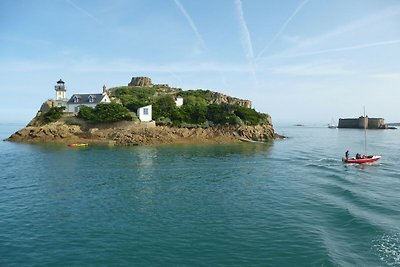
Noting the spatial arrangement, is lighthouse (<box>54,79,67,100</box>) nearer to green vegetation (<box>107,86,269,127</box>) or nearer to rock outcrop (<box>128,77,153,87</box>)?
green vegetation (<box>107,86,269,127</box>)

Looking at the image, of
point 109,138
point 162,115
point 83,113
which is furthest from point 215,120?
point 83,113

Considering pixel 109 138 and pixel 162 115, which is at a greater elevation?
pixel 162 115

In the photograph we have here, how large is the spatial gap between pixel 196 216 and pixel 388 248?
12003 millimetres

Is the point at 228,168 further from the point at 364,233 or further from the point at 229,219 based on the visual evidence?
the point at 364,233

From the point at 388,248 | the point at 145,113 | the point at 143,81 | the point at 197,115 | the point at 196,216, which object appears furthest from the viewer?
the point at 143,81

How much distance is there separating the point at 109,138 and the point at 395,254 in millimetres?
66039

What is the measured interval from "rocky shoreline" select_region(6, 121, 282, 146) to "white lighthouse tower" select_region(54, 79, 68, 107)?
1307 centimetres

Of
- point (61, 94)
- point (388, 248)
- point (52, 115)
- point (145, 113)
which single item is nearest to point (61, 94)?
point (61, 94)

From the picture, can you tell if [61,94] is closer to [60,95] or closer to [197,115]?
[60,95]

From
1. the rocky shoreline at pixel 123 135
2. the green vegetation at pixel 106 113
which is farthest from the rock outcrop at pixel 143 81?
the rocky shoreline at pixel 123 135

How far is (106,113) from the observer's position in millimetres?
76125

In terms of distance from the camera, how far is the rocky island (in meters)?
74.0

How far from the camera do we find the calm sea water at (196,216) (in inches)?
624

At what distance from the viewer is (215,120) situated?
3312 inches
